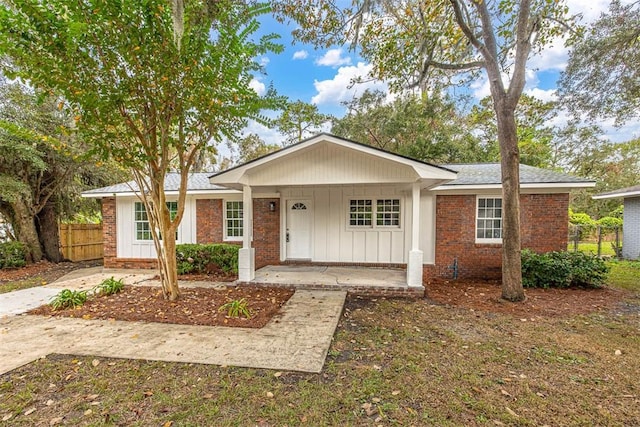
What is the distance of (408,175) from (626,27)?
7450 millimetres

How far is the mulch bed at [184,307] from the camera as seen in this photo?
4812 millimetres

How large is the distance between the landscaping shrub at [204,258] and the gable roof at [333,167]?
2.57 metres

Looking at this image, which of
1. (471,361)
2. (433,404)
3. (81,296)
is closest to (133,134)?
(81,296)

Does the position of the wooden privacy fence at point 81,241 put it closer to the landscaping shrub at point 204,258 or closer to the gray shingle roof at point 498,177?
the landscaping shrub at point 204,258

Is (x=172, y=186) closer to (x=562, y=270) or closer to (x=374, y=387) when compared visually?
(x=374, y=387)

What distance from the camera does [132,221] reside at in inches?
379

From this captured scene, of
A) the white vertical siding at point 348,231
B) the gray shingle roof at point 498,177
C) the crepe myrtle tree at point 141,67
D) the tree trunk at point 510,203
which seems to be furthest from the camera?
the white vertical siding at point 348,231

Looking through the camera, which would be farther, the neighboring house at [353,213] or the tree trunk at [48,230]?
the tree trunk at [48,230]

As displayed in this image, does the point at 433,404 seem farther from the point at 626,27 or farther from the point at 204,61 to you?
the point at 626,27

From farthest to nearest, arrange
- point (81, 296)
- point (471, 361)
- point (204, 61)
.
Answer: point (81, 296) < point (204, 61) < point (471, 361)

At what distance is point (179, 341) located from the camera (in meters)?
4.01

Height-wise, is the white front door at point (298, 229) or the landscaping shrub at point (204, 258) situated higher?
the white front door at point (298, 229)

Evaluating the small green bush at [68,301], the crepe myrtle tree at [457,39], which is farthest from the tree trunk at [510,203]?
the small green bush at [68,301]

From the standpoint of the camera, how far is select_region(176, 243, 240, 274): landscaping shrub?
841 centimetres
